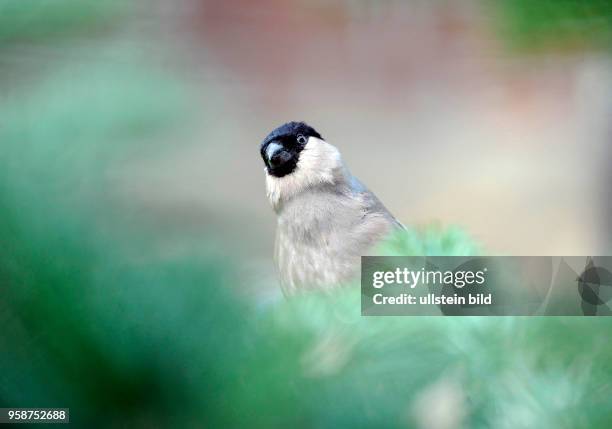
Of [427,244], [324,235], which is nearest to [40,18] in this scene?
[427,244]

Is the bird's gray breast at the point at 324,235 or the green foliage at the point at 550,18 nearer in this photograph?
the green foliage at the point at 550,18

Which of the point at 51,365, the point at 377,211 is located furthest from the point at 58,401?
the point at 377,211

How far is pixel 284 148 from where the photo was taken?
1094 millimetres

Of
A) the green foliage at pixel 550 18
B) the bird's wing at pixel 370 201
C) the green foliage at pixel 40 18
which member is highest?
the bird's wing at pixel 370 201

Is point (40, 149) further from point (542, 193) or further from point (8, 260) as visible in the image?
point (542, 193)

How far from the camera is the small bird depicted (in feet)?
3.06

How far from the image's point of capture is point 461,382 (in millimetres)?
232

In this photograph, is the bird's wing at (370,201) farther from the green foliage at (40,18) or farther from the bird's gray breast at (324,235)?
the green foliage at (40,18)

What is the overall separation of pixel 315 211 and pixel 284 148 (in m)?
0.14

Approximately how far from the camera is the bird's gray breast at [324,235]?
92 centimetres

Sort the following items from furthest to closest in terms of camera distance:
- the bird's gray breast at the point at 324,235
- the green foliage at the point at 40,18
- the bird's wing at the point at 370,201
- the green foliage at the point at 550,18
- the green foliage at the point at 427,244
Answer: the bird's wing at the point at 370,201, the bird's gray breast at the point at 324,235, the green foliage at the point at 550,18, the green foliage at the point at 40,18, the green foliage at the point at 427,244

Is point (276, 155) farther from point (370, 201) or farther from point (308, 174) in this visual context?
point (370, 201)

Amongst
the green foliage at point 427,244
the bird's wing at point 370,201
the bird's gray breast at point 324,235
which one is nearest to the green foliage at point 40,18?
the green foliage at point 427,244

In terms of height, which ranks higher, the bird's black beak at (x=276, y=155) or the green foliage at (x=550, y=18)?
the bird's black beak at (x=276, y=155)
